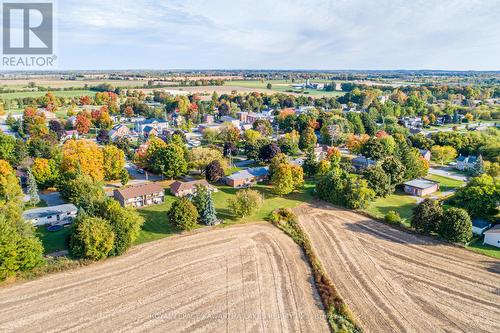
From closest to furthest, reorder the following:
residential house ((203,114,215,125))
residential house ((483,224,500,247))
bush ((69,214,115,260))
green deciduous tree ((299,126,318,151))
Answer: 1. bush ((69,214,115,260))
2. residential house ((483,224,500,247))
3. green deciduous tree ((299,126,318,151))
4. residential house ((203,114,215,125))

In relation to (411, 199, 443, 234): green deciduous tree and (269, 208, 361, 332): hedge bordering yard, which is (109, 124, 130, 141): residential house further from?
(411, 199, 443, 234): green deciduous tree

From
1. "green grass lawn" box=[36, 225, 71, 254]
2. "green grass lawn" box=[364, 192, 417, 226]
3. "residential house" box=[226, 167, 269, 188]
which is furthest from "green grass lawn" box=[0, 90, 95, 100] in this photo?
"green grass lawn" box=[364, 192, 417, 226]

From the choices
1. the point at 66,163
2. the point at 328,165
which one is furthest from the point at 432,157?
the point at 66,163

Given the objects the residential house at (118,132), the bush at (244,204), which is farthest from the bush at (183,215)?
the residential house at (118,132)

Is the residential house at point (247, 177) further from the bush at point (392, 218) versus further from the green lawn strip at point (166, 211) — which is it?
the bush at point (392, 218)

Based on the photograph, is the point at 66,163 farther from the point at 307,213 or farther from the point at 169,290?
the point at 307,213
